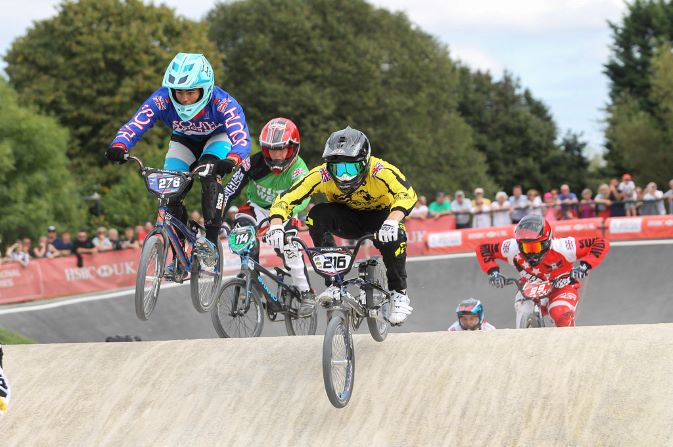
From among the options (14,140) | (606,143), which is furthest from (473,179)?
(14,140)

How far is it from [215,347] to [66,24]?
3707 centimetres

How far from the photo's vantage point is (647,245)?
21.7 metres

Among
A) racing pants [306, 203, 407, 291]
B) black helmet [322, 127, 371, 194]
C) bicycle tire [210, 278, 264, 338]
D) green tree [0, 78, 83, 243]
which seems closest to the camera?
black helmet [322, 127, 371, 194]

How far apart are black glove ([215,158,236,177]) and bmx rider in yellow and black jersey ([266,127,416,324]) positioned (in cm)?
94

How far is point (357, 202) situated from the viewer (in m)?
9.52

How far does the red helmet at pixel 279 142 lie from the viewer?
11180 millimetres

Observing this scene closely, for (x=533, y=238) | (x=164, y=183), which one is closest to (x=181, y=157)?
(x=164, y=183)

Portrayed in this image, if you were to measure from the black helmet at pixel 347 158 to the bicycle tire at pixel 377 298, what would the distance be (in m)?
0.79

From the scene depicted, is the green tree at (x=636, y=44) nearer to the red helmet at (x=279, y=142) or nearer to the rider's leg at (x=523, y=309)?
the rider's leg at (x=523, y=309)

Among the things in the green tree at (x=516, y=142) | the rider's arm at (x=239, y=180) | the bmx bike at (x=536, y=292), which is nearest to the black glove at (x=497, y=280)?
the bmx bike at (x=536, y=292)

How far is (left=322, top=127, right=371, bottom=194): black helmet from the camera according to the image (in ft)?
28.8

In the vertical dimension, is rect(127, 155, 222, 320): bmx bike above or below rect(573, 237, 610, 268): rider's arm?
above

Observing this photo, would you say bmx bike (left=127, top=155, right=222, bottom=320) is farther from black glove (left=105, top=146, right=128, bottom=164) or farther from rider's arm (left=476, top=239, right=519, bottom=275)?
rider's arm (left=476, top=239, right=519, bottom=275)

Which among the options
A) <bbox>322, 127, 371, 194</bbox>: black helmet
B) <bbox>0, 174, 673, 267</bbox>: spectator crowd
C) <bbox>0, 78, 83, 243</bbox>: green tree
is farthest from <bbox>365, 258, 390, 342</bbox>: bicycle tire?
<bbox>0, 78, 83, 243</bbox>: green tree
